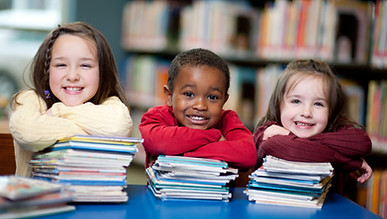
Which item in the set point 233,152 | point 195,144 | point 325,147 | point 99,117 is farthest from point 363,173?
point 99,117

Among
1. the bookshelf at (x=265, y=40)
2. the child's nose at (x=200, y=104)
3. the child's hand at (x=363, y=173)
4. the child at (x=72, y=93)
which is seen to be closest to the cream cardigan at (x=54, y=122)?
the child at (x=72, y=93)

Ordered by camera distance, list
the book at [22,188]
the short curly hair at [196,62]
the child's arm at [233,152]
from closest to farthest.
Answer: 1. the book at [22,188]
2. the child's arm at [233,152]
3. the short curly hair at [196,62]

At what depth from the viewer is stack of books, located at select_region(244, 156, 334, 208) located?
1.42 m

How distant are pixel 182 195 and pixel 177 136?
18 centimetres

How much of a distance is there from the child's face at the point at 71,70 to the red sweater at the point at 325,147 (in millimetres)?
582

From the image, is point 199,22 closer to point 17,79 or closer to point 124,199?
point 17,79

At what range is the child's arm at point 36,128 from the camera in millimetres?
1362

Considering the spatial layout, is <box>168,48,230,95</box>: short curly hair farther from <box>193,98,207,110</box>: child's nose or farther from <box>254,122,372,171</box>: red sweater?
<box>254,122,372,171</box>: red sweater

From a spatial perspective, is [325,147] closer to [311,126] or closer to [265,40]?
[311,126]

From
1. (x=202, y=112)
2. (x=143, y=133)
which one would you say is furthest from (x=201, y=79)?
(x=143, y=133)

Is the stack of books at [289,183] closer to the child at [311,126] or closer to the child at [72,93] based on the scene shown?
the child at [311,126]

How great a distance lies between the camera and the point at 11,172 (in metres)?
1.74

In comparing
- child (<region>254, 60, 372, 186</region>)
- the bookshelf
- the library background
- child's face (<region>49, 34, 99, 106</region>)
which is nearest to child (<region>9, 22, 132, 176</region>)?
child's face (<region>49, 34, 99, 106</region>)

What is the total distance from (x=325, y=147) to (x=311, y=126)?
111mm
